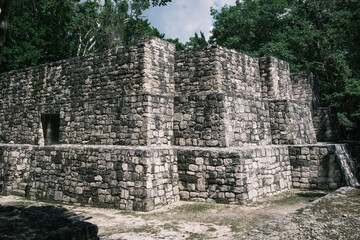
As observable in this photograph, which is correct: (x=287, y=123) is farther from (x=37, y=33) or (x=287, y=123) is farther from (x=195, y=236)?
(x=37, y=33)

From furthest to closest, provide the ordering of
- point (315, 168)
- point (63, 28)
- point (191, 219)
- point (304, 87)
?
point (63, 28) < point (304, 87) < point (315, 168) < point (191, 219)

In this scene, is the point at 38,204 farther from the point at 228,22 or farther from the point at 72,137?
the point at 228,22

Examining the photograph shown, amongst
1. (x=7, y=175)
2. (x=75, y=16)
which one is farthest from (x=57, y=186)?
(x=75, y=16)

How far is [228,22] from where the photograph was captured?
23.4 m

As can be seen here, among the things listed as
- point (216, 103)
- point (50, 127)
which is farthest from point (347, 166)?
point (50, 127)

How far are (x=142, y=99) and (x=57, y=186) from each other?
4.01 meters

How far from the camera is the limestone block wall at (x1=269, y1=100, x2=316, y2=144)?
10539 mm

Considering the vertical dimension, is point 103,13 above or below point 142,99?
above

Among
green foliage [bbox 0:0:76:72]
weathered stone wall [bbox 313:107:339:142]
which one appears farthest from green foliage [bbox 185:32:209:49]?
weathered stone wall [bbox 313:107:339:142]

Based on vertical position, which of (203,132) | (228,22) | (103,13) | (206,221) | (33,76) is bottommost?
(206,221)

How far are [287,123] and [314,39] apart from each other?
9166mm

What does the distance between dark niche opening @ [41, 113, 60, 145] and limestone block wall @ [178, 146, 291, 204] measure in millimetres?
6445

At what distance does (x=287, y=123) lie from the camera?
34.7 feet

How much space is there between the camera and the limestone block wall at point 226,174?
A: 25.8 feet
